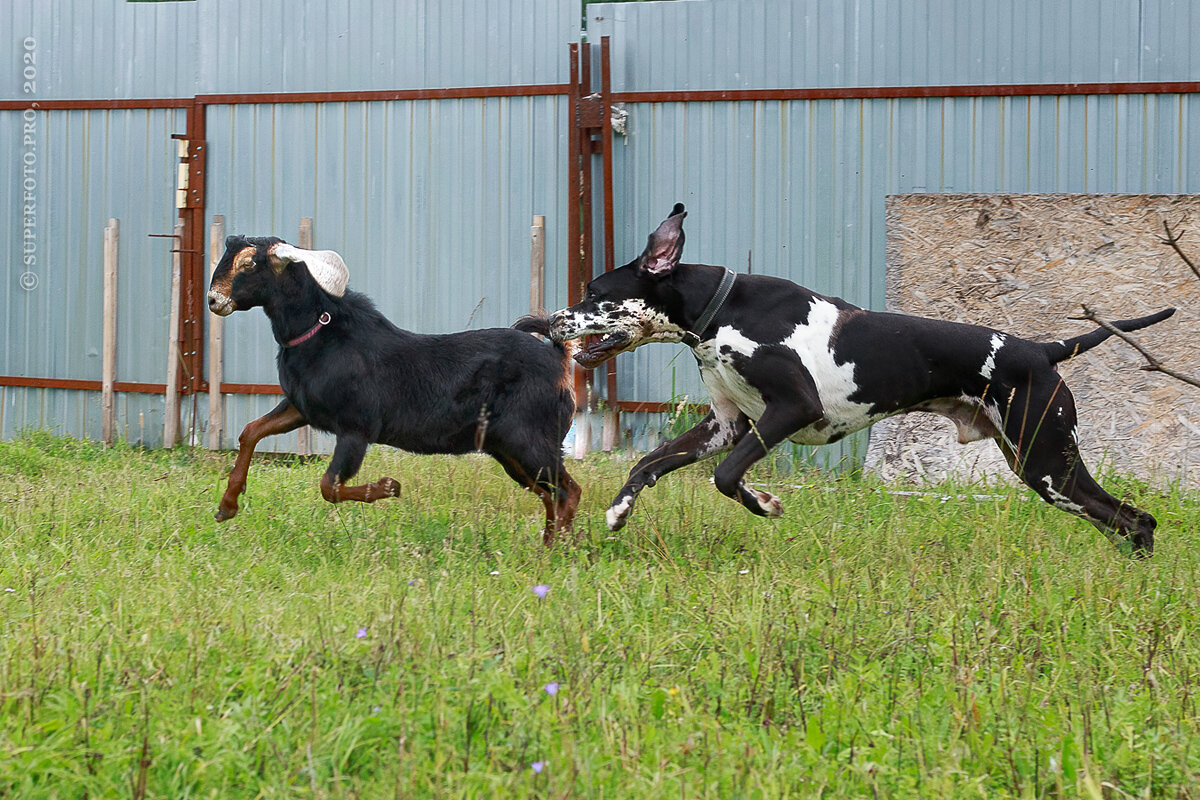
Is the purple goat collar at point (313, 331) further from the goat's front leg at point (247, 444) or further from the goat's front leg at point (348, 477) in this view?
the goat's front leg at point (348, 477)

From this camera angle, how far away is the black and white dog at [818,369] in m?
5.47

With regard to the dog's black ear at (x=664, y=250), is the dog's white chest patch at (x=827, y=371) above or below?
below

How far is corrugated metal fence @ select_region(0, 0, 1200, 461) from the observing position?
27.4 ft

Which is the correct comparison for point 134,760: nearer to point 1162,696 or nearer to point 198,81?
point 1162,696

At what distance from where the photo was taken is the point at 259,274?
579cm

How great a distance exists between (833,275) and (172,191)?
205 inches

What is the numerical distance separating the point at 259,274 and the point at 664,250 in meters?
1.91

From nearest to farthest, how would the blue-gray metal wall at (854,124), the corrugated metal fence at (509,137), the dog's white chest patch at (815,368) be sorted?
1. the dog's white chest patch at (815,368)
2. the blue-gray metal wall at (854,124)
3. the corrugated metal fence at (509,137)

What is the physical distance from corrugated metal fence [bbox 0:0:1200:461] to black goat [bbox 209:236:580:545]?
2973mm

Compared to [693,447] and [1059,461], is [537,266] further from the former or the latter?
[1059,461]

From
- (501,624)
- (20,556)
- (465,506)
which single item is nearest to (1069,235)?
(465,506)

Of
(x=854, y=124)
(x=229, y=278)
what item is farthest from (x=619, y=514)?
(x=854, y=124)

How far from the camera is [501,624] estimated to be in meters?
3.89

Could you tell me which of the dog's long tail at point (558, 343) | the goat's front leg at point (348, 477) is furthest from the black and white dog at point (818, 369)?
the goat's front leg at point (348, 477)
